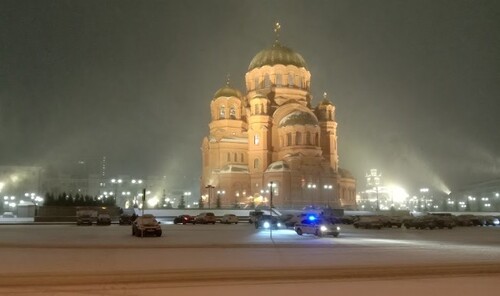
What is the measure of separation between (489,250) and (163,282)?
608 inches

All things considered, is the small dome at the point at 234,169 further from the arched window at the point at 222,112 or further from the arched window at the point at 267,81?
the arched window at the point at 267,81

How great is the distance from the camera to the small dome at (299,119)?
2916 inches

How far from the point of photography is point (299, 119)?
2918 inches

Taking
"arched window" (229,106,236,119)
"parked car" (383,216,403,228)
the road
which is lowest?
the road

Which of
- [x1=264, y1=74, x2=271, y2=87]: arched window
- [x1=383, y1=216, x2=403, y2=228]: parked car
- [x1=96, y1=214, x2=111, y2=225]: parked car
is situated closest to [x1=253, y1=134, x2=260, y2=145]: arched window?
[x1=264, y1=74, x2=271, y2=87]: arched window

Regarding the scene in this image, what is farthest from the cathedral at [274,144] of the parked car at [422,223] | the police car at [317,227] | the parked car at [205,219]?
the police car at [317,227]

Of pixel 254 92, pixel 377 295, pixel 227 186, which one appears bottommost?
pixel 377 295

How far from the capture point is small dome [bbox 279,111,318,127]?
2916 inches

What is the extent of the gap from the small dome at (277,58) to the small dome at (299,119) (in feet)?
32.4

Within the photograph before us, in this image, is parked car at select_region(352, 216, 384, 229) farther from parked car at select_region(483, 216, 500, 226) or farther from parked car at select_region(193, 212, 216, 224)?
parked car at select_region(483, 216, 500, 226)

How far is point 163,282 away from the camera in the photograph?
12812 mm

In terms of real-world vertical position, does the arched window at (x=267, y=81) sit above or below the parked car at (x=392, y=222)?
above

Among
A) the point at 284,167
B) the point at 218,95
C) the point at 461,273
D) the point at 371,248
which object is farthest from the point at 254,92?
the point at 461,273

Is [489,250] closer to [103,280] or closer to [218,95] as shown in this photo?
[103,280]
